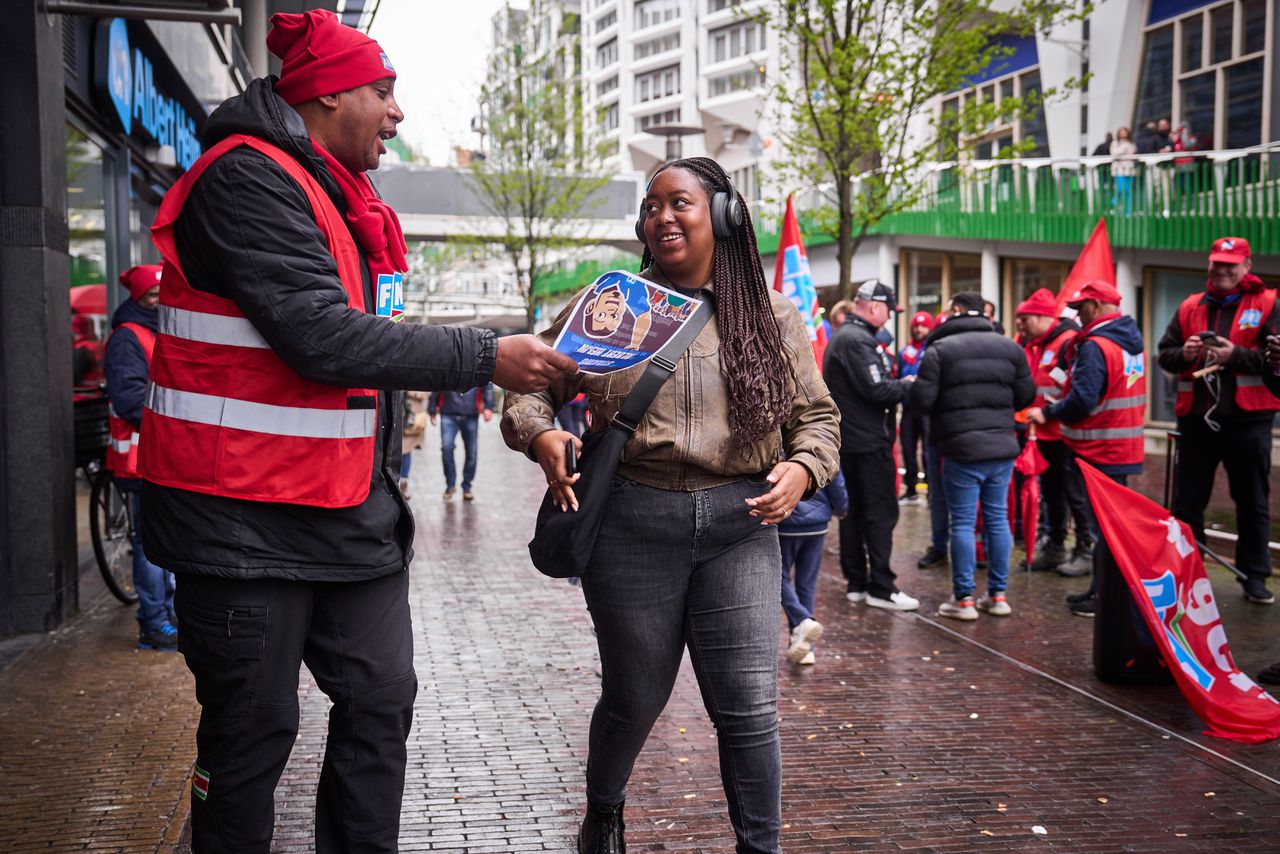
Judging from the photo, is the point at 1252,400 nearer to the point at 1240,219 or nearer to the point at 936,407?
the point at 936,407

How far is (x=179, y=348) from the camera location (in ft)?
8.80

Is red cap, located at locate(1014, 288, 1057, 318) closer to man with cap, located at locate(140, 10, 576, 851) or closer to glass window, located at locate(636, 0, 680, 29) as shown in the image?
man with cap, located at locate(140, 10, 576, 851)

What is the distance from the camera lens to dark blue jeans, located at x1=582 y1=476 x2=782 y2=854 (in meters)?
3.28

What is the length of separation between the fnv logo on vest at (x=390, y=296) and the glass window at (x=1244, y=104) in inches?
745

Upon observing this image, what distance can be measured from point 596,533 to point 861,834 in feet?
5.17

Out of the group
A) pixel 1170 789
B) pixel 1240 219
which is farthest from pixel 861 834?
pixel 1240 219

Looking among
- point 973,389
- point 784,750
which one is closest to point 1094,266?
point 973,389

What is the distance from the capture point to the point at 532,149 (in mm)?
32406

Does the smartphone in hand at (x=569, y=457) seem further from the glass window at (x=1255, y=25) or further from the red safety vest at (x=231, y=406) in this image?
the glass window at (x=1255, y=25)

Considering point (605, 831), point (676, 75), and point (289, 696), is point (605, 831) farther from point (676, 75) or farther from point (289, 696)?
point (676, 75)

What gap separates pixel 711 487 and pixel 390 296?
3.17 ft

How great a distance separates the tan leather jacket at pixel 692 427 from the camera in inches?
128

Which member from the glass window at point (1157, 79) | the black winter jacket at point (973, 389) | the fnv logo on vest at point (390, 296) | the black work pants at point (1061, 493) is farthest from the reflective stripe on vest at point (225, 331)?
the glass window at point (1157, 79)

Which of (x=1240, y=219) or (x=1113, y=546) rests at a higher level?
(x=1240, y=219)
